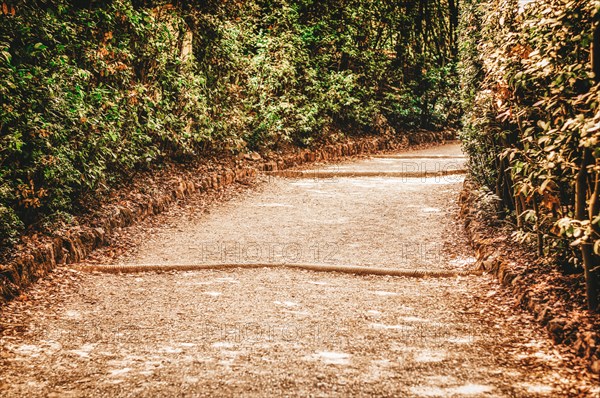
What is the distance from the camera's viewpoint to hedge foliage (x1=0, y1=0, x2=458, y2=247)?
6.39 metres

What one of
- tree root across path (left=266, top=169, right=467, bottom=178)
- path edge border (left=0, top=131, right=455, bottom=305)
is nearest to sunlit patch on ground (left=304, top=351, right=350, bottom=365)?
path edge border (left=0, top=131, right=455, bottom=305)

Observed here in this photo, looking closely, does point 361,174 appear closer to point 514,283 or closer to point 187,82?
point 187,82

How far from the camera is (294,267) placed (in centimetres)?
686

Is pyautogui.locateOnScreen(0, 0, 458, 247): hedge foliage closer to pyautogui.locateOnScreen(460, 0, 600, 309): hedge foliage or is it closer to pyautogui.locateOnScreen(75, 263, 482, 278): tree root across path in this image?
pyautogui.locateOnScreen(75, 263, 482, 278): tree root across path

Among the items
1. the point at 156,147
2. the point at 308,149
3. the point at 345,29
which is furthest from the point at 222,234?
the point at 345,29

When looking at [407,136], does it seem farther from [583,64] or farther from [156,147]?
[583,64]

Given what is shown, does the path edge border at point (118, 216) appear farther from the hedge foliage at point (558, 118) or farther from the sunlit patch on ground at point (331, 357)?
the hedge foliage at point (558, 118)

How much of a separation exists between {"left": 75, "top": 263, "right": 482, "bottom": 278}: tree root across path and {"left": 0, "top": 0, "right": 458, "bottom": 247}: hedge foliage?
110 centimetres

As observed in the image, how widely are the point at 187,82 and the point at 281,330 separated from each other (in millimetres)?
6856

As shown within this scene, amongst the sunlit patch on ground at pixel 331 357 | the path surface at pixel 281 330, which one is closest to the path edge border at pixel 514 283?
the path surface at pixel 281 330

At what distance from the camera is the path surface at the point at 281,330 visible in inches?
153

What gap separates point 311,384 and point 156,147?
6.69 meters

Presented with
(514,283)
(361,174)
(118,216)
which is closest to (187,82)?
(118,216)

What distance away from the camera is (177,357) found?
4371 mm
